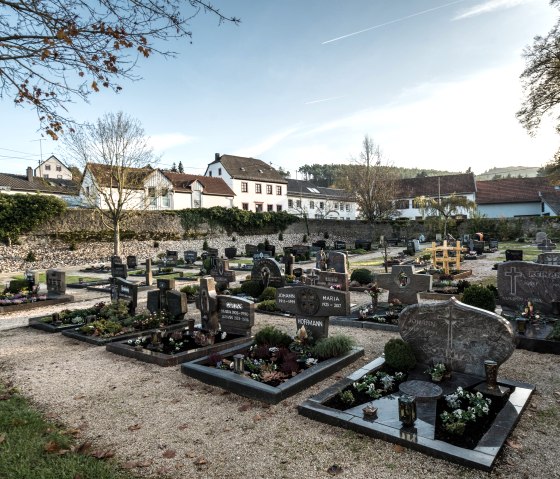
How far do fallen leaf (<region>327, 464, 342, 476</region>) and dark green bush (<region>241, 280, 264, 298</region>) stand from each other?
38.2 ft

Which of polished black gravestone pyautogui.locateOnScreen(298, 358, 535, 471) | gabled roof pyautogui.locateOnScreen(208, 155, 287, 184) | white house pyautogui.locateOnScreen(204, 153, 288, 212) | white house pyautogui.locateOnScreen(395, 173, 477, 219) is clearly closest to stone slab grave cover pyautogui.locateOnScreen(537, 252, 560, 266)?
polished black gravestone pyautogui.locateOnScreen(298, 358, 535, 471)

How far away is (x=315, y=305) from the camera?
9242mm

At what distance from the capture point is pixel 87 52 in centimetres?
554

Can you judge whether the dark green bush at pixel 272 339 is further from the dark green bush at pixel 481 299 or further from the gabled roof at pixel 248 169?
the gabled roof at pixel 248 169

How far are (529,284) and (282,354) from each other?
757cm

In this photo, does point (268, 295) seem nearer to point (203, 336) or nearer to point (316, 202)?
point (203, 336)

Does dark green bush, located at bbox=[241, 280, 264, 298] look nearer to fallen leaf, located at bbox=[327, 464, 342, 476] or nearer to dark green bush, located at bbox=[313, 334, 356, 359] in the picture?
dark green bush, located at bbox=[313, 334, 356, 359]

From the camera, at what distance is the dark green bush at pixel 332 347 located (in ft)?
26.9

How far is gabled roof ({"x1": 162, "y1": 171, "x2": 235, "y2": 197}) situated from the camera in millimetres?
50406

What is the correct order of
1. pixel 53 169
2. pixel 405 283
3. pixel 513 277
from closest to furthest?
pixel 513 277
pixel 405 283
pixel 53 169

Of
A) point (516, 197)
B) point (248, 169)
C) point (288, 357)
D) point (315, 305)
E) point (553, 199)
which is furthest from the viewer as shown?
point (248, 169)

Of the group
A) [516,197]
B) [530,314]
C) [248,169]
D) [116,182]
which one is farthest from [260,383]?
[516,197]

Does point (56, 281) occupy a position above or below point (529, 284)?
below

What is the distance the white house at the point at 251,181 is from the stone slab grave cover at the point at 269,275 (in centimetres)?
3955
